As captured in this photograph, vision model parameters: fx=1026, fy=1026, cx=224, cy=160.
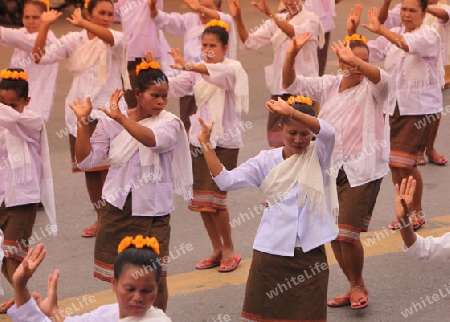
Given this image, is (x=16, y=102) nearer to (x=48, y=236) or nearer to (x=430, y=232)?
(x=48, y=236)

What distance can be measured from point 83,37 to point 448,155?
170 inches

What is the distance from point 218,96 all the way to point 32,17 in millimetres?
2349

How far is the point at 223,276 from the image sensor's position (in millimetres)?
8000

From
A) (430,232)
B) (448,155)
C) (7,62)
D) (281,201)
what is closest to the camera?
(281,201)

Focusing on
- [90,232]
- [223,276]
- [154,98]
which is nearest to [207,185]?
[223,276]

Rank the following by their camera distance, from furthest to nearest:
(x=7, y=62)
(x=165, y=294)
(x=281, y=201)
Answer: (x=7, y=62) < (x=165, y=294) < (x=281, y=201)

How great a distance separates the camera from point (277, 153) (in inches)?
244

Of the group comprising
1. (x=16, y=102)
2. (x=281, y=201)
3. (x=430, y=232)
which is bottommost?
(x=430, y=232)

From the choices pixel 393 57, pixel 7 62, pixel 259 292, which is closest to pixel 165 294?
pixel 259 292

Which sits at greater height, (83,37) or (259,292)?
(83,37)

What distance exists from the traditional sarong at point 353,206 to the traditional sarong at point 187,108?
2864mm

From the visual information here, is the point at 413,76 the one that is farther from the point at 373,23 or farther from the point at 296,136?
the point at 296,136

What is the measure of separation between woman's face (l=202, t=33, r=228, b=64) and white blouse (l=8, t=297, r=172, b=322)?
3.45 m

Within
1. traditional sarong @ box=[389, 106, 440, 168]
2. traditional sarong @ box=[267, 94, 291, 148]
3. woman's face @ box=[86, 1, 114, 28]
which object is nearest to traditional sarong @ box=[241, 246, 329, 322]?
traditional sarong @ box=[389, 106, 440, 168]
